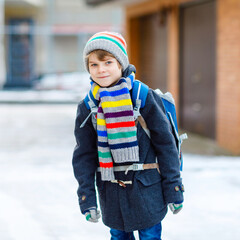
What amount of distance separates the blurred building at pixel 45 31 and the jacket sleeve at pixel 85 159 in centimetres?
2104

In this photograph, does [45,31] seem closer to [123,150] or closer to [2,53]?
[2,53]

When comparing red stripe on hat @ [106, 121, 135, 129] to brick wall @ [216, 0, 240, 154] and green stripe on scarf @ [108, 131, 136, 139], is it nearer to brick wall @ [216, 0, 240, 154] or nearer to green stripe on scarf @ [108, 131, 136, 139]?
green stripe on scarf @ [108, 131, 136, 139]

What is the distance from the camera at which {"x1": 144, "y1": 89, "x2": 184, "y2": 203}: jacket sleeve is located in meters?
2.58

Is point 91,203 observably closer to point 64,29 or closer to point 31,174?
point 31,174

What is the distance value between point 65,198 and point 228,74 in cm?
407

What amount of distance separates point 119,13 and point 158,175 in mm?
22873

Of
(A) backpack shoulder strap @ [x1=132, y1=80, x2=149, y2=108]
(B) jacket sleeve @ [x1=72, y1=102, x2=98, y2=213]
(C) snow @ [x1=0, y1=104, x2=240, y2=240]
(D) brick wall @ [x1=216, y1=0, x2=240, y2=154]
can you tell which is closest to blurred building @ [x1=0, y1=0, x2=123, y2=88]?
(C) snow @ [x1=0, y1=104, x2=240, y2=240]

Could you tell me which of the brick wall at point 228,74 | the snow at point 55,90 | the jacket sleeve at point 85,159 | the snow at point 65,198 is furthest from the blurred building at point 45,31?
the jacket sleeve at point 85,159

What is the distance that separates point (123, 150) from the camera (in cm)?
254

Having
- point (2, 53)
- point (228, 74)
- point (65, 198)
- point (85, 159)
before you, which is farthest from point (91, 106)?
point (2, 53)

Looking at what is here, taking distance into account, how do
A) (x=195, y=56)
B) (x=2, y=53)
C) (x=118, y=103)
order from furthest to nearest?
(x=2, y=53) → (x=195, y=56) → (x=118, y=103)

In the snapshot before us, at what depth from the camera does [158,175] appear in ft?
8.66

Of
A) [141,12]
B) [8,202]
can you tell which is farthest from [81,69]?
[8,202]

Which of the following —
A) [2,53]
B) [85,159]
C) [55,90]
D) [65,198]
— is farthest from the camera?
[2,53]
